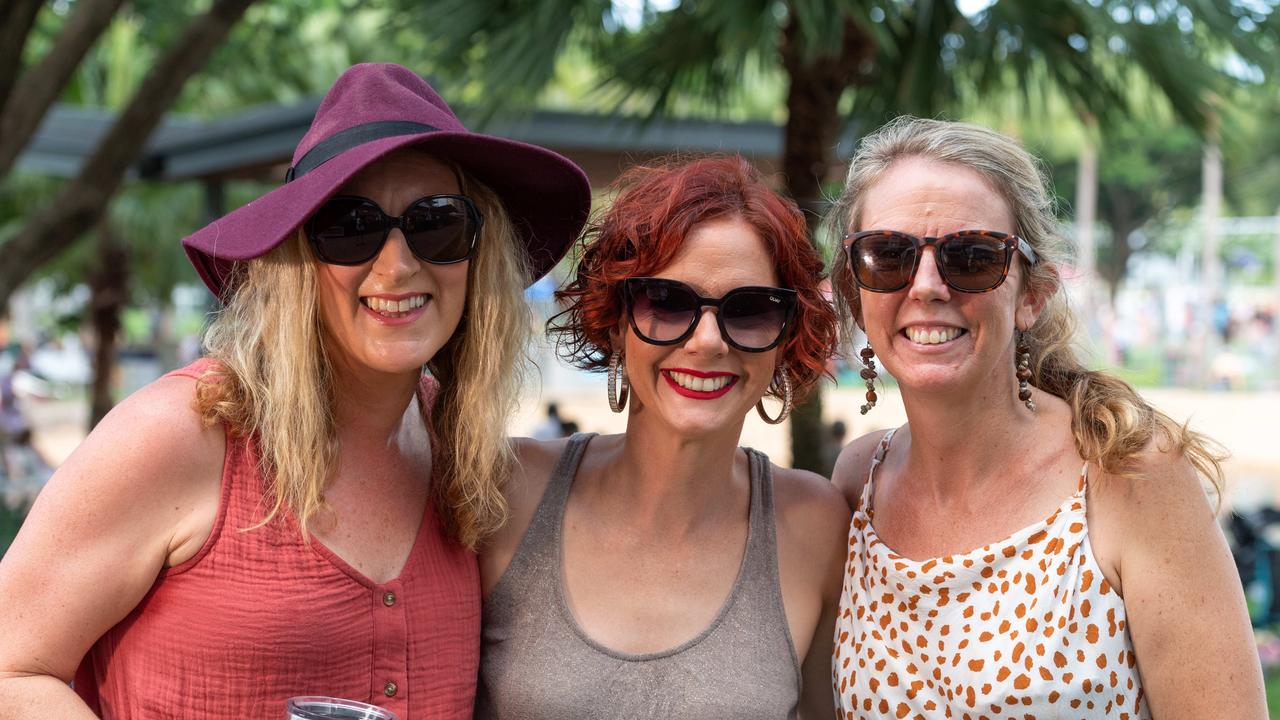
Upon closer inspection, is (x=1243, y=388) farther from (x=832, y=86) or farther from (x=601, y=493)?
(x=601, y=493)

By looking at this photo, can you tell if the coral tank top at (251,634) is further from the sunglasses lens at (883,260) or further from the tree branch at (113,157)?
the tree branch at (113,157)

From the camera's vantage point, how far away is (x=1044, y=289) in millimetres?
2244

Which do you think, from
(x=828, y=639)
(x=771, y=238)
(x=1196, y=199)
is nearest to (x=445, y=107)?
(x=771, y=238)

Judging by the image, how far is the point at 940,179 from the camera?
2170 mm

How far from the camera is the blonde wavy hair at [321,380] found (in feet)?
6.43

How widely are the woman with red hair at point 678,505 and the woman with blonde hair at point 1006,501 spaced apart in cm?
13

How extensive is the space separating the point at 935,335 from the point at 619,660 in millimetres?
831

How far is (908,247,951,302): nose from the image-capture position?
2.08 metres

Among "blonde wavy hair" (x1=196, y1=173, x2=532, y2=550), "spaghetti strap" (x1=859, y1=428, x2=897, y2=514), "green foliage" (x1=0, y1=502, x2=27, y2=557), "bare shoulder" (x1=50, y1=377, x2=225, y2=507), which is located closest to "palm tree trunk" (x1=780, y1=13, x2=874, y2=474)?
"spaghetti strap" (x1=859, y1=428, x2=897, y2=514)

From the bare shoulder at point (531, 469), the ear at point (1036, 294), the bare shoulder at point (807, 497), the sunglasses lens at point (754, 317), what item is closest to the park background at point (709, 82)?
the bare shoulder at point (531, 469)

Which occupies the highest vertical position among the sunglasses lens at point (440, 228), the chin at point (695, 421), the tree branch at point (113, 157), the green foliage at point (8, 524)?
the tree branch at point (113, 157)

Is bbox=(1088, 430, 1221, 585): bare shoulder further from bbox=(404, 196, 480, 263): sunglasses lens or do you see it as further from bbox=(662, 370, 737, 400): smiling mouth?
bbox=(404, 196, 480, 263): sunglasses lens

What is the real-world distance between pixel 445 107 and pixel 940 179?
924mm

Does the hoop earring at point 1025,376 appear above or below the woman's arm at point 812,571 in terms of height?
above
